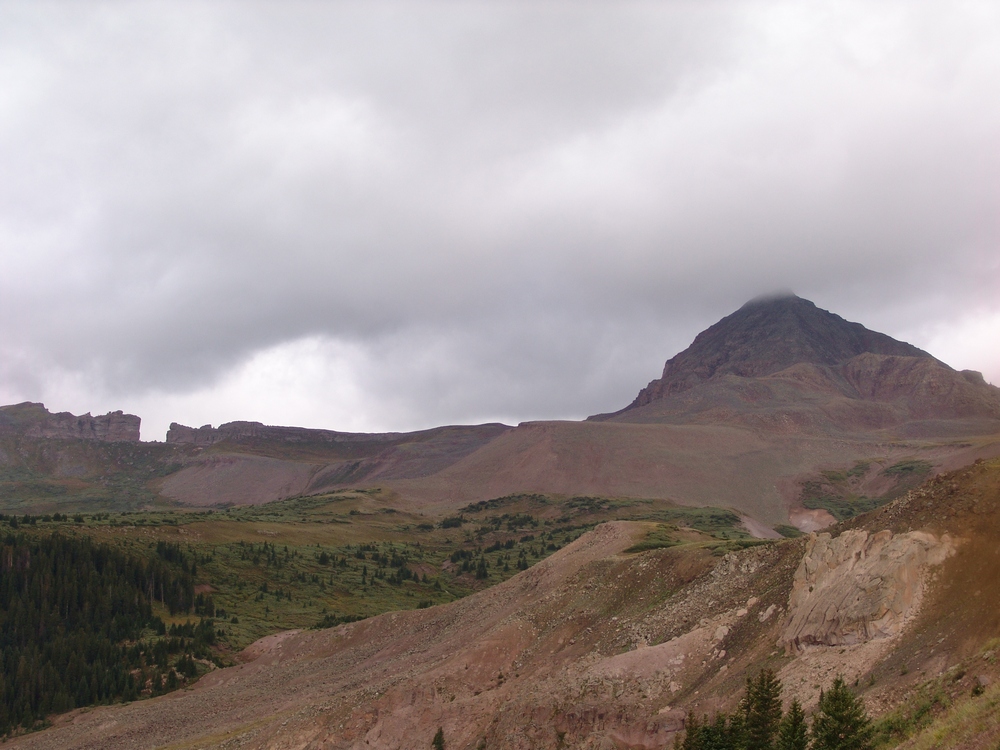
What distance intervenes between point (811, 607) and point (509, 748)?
42.6 feet

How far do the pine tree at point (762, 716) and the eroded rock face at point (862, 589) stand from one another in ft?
14.7

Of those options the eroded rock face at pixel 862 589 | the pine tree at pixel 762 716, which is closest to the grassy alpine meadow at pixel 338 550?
the eroded rock face at pixel 862 589

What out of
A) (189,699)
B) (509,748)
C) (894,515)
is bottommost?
(189,699)

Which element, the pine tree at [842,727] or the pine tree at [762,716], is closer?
the pine tree at [842,727]

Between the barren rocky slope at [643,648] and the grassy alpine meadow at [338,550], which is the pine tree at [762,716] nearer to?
the barren rocky slope at [643,648]

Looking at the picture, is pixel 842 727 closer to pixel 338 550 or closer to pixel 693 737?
pixel 693 737

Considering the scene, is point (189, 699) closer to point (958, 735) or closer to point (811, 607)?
point (811, 607)

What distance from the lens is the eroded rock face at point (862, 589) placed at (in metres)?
26.2

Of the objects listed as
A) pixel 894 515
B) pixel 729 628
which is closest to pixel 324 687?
pixel 729 628

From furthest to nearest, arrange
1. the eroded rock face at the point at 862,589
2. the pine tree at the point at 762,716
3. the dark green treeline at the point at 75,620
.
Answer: the dark green treeline at the point at 75,620 < the eroded rock face at the point at 862,589 < the pine tree at the point at 762,716

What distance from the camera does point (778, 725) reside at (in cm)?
2308

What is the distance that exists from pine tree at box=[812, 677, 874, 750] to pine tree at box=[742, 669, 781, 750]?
7.84 ft

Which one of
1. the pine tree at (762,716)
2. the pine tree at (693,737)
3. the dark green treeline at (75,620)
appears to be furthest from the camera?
the dark green treeline at (75,620)

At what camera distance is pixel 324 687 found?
47656 mm
